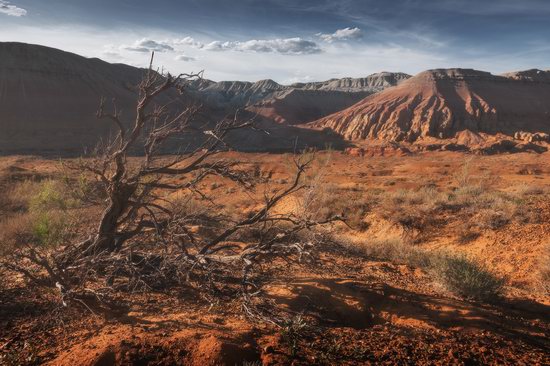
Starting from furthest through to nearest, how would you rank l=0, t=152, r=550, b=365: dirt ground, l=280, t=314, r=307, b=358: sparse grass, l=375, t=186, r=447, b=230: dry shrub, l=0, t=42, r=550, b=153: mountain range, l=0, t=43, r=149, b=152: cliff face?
l=0, t=42, r=550, b=153: mountain range, l=0, t=43, r=149, b=152: cliff face, l=375, t=186, r=447, b=230: dry shrub, l=280, t=314, r=307, b=358: sparse grass, l=0, t=152, r=550, b=365: dirt ground

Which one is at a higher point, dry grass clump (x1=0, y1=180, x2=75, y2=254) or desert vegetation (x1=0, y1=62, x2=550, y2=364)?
desert vegetation (x1=0, y1=62, x2=550, y2=364)

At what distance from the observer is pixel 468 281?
620 cm

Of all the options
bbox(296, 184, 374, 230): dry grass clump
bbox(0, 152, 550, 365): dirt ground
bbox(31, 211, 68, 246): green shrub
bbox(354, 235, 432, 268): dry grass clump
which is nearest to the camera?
bbox(0, 152, 550, 365): dirt ground

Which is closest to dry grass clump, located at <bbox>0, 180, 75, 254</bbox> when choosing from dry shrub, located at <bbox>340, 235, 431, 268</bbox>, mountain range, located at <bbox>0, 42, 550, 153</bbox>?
dry shrub, located at <bbox>340, 235, 431, 268</bbox>

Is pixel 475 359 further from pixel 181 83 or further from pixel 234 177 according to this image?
pixel 181 83

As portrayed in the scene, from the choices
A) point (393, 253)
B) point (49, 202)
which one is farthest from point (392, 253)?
point (49, 202)

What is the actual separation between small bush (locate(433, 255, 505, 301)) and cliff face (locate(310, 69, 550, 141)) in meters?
45.0

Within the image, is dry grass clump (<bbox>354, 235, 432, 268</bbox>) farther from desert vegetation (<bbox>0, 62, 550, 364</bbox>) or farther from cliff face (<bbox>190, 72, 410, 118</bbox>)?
cliff face (<bbox>190, 72, 410, 118</bbox>)

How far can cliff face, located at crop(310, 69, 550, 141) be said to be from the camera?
50.3 metres

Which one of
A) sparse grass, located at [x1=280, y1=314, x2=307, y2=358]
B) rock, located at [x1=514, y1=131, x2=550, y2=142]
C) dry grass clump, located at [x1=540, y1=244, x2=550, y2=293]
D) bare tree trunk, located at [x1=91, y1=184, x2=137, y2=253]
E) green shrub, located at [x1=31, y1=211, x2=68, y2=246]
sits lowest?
green shrub, located at [x1=31, y1=211, x2=68, y2=246]

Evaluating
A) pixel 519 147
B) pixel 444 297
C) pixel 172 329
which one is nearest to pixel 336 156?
pixel 519 147

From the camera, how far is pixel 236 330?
13.9 ft

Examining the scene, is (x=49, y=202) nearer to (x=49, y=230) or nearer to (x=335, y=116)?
(x=49, y=230)

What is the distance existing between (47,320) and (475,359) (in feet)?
14.8
